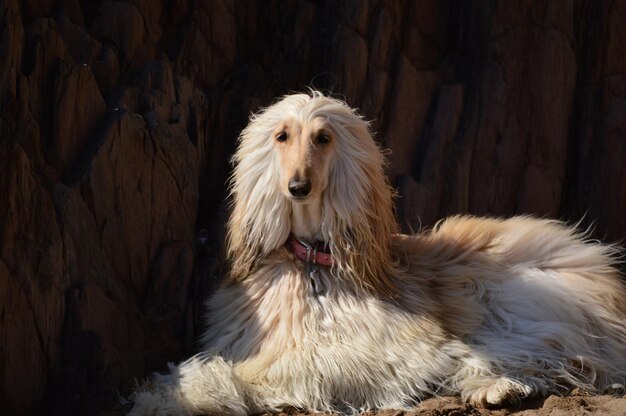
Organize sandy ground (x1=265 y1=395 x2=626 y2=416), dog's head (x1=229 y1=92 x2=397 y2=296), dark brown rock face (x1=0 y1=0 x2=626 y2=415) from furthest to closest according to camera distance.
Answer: dog's head (x1=229 y1=92 x2=397 y2=296) → dark brown rock face (x1=0 y1=0 x2=626 y2=415) → sandy ground (x1=265 y1=395 x2=626 y2=416)

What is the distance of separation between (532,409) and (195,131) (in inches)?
111

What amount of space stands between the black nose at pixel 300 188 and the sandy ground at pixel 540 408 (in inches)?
45.1

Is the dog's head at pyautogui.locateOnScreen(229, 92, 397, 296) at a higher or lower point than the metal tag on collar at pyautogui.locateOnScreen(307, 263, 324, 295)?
higher

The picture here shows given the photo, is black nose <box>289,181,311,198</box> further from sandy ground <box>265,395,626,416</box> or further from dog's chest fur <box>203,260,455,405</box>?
sandy ground <box>265,395,626,416</box>

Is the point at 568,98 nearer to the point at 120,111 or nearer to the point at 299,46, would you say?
the point at 299,46

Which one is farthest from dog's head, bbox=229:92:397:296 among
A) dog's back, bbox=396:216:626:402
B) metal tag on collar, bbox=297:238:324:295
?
dog's back, bbox=396:216:626:402

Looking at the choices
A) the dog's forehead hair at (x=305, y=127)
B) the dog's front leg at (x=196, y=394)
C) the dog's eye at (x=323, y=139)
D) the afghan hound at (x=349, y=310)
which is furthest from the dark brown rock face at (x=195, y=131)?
the dog's eye at (x=323, y=139)

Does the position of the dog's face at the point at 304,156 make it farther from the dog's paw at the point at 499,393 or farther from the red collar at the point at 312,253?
the dog's paw at the point at 499,393

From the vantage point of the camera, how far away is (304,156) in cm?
518

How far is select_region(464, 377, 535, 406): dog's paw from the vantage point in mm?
5027

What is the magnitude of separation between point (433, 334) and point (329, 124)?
1.30 metres

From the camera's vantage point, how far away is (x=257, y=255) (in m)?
5.44

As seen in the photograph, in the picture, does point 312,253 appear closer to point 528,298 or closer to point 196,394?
point 196,394

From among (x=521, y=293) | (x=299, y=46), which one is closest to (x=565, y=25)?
(x=299, y=46)
